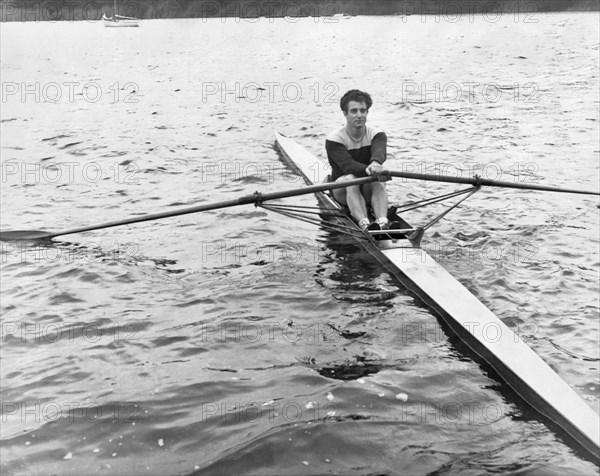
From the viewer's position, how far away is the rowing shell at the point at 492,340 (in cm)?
427

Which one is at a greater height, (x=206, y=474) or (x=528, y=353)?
(x=528, y=353)

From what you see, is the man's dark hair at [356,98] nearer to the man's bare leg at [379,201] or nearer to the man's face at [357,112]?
the man's face at [357,112]

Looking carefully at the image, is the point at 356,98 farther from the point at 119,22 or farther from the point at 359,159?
the point at 119,22

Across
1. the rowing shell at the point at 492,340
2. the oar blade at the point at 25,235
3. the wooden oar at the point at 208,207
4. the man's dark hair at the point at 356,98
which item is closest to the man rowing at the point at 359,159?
the man's dark hair at the point at 356,98

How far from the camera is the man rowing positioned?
24.1ft

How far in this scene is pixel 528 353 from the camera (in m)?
5.02

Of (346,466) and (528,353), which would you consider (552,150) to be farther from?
(346,466)

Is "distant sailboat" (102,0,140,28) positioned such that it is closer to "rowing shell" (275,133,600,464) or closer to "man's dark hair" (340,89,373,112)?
"man's dark hair" (340,89,373,112)

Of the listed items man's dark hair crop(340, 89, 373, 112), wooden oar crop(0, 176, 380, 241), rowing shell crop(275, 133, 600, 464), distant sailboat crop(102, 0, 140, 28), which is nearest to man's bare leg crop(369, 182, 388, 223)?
rowing shell crop(275, 133, 600, 464)

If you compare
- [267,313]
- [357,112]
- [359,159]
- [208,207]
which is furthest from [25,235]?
[357,112]

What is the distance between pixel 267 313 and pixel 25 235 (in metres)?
4.34

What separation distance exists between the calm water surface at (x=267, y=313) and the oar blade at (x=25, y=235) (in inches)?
7.8

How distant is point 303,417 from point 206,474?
882 millimetres

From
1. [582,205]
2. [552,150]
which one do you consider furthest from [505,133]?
[582,205]
